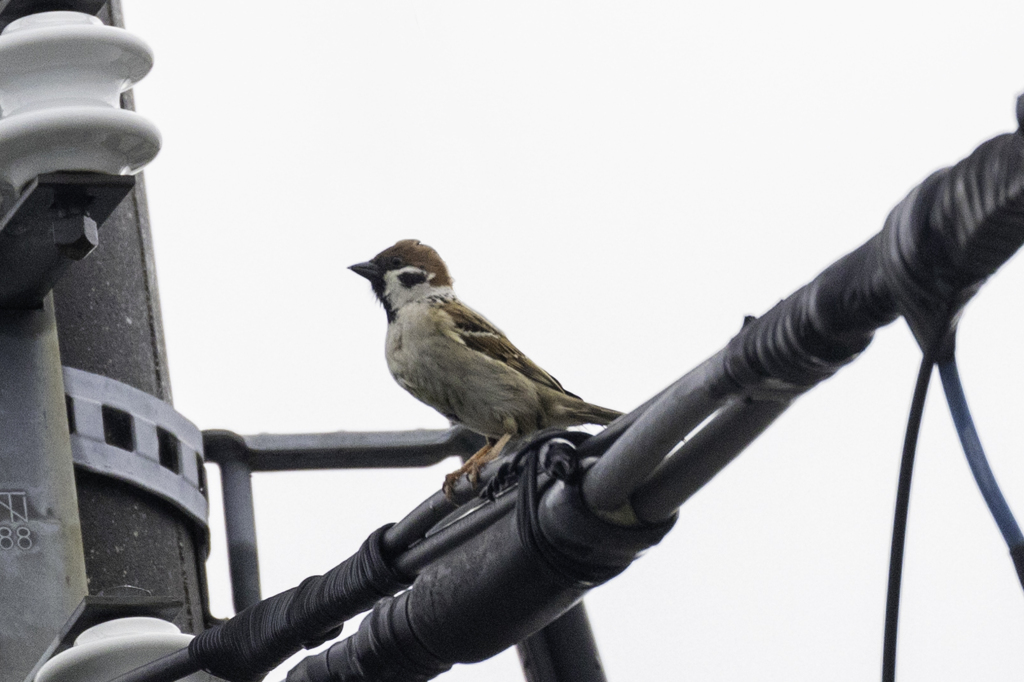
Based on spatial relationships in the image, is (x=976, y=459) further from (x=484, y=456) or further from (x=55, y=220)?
(x=484, y=456)

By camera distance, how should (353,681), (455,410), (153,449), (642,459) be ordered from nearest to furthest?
(642,459) < (353,681) < (153,449) < (455,410)

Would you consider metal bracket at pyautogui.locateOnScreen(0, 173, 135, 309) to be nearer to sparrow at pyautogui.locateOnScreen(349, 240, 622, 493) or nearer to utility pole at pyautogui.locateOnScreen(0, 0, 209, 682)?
utility pole at pyautogui.locateOnScreen(0, 0, 209, 682)

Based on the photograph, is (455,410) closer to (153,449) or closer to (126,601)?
(153,449)

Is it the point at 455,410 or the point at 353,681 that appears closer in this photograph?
the point at 353,681

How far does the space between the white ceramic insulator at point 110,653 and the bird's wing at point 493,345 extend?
2.07m

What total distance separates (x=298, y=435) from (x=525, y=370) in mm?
1256

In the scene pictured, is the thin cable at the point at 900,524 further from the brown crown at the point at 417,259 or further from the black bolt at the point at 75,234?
the brown crown at the point at 417,259

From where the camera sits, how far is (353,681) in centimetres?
251

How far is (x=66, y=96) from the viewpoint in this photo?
3.31 m

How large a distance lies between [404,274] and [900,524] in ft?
12.1

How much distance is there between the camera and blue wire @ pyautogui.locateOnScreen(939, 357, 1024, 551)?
1517mm

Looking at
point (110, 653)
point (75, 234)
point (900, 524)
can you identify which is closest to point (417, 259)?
point (75, 234)

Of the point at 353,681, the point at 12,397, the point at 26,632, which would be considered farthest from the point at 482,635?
the point at 12,397

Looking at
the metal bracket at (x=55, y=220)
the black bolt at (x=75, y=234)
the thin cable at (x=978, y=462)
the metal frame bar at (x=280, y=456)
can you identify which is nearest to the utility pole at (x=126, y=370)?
the metal frame bar at (x=280, y=456)
